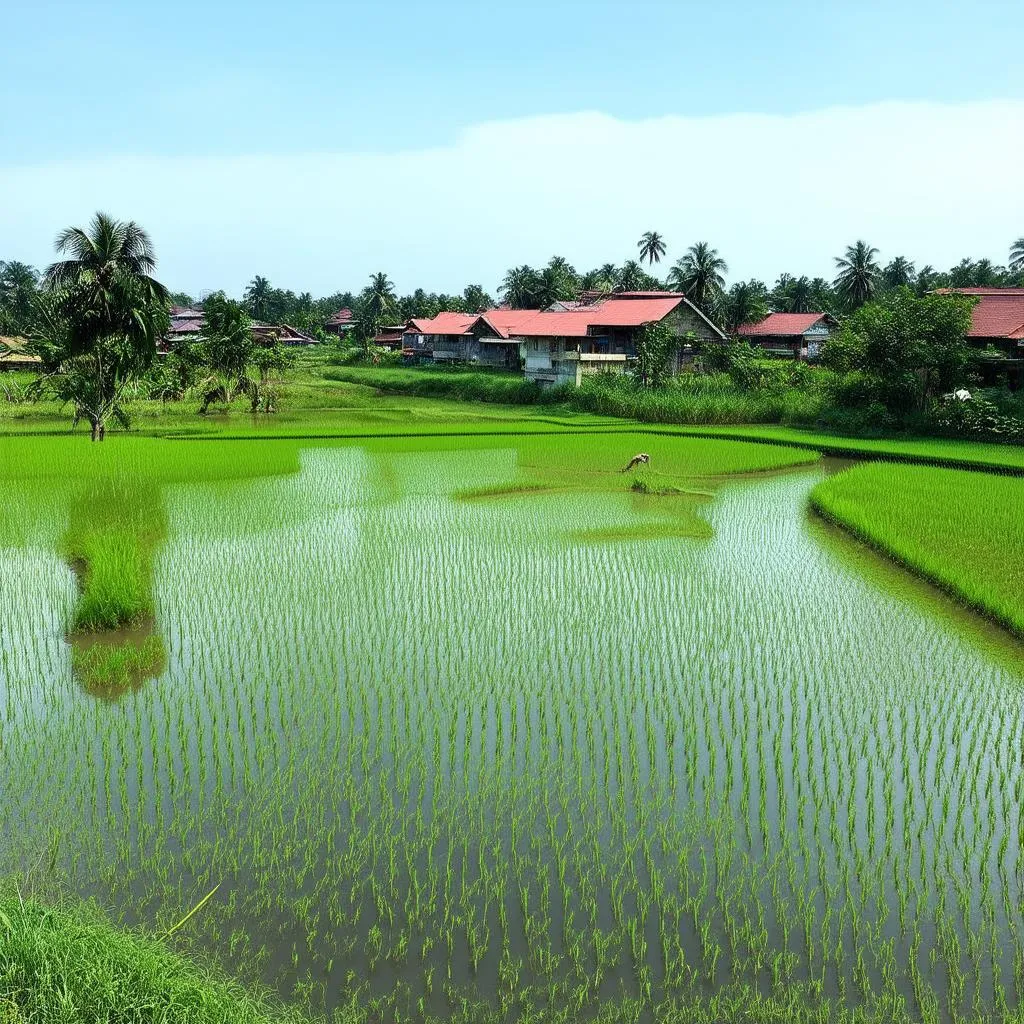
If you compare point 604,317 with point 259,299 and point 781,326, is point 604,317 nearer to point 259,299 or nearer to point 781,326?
point 781,326

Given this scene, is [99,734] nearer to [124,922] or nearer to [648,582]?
[124,922]

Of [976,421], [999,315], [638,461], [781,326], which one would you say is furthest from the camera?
[781,326]

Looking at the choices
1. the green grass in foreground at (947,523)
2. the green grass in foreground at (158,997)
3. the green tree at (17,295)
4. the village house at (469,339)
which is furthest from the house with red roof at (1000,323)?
Result: the green tree at (17,295)

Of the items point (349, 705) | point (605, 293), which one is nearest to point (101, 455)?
point (349, 705)

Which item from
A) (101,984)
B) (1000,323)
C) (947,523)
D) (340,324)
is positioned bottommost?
(101,984)

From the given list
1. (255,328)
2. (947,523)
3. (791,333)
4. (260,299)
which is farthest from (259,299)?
(947,523)

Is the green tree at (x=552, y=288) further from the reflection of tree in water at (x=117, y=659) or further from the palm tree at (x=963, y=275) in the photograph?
the reflection of tree in water at (x=117, y=659)

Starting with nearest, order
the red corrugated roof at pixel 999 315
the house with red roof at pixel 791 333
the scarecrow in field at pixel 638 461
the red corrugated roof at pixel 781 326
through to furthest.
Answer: the scarecrow in field at pixel 638 461 < the red corrugated roof at pixel 999 315 < the house with red roof at pixel 791 333 < the red corrugated roof at pixel 781 326
